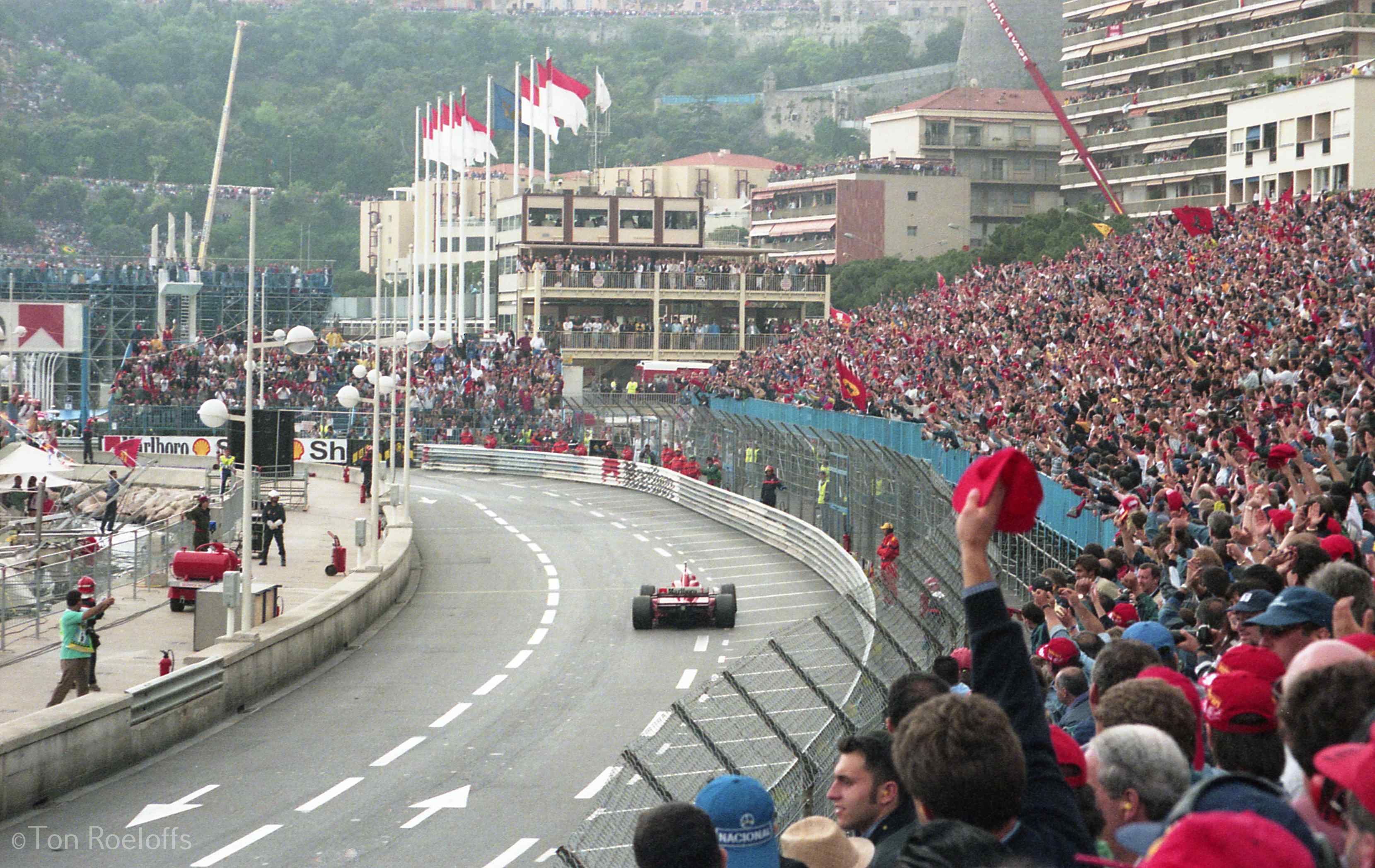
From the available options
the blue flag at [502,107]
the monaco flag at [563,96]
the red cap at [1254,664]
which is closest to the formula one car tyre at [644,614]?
the red cap at [1254,664]

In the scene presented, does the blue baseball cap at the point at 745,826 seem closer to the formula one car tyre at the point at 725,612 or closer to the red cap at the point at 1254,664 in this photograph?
the red cap at the point at 1254,664

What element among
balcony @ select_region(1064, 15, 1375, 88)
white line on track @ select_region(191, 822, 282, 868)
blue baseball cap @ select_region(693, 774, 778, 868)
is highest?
balcony @ select_region(1064, 15, 1375, 88)

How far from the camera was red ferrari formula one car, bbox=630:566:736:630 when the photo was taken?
28.1m

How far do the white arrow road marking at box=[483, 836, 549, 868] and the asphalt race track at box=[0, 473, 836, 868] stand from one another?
0.07ft

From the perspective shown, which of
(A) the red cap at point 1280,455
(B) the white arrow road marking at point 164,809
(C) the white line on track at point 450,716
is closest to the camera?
(A) the red cap at point 1280,455

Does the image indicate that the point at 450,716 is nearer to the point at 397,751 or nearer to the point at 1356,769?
the point at 397,751

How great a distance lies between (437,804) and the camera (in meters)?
16.7

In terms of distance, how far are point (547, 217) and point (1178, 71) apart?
37131 millimetres

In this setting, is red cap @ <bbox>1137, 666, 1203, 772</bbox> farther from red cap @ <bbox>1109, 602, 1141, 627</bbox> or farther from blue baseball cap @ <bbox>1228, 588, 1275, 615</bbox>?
red cap @ <bbox>1109, 602, 1141, 627</bbox>

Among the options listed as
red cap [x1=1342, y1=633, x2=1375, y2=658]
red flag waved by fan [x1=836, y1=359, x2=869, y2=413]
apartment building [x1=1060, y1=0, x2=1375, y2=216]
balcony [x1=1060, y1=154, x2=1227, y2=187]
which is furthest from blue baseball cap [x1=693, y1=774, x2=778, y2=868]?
balcony [x1=1060, y1=154, x2=1227, y2=187]

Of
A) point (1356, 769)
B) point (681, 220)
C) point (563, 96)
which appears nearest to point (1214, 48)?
point (681, 220)

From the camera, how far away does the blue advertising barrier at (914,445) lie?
21.5 m

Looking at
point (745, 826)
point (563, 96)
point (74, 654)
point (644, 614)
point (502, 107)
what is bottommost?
point (644, 614)

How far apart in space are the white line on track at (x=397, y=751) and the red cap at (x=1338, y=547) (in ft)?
39.0
